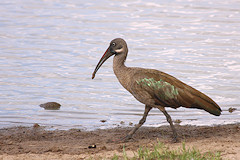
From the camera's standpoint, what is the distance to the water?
11500 mm

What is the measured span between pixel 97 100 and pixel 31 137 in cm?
298

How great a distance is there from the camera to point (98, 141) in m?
9.05

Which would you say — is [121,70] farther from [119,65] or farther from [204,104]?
[204,104]

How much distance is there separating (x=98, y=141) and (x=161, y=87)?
1.38 meters

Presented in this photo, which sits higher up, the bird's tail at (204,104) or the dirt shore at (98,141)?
the bird's tail at (204,104)

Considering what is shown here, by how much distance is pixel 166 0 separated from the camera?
28.8 m

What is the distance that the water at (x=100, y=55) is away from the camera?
37.7 feet

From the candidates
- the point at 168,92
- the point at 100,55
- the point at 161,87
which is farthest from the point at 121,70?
the point at 100,55

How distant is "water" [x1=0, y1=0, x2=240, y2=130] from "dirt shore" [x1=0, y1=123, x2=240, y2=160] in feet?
2.65

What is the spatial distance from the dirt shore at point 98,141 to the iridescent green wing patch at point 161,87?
687mm

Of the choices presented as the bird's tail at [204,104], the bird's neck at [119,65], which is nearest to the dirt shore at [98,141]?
the bird's tail at [204,104]

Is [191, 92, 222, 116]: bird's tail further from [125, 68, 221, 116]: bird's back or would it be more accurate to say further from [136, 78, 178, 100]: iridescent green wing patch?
[136, 78, 178, 100]: iridescent green wing patch

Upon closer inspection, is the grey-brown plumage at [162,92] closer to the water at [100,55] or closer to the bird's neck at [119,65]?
the bird's neck at [119,65]

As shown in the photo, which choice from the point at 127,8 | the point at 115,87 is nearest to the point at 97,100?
the point at 115,87
